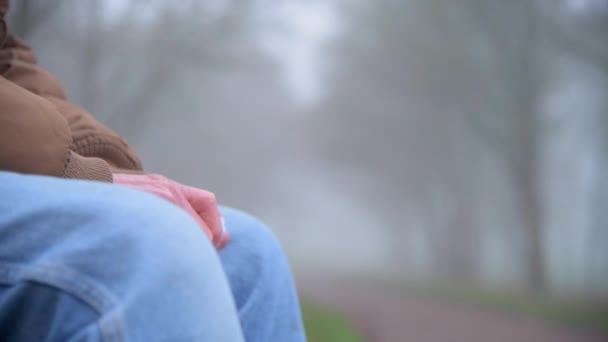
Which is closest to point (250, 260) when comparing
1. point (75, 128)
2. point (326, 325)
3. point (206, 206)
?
point (206, 206)

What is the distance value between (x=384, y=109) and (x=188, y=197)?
4.33 meters

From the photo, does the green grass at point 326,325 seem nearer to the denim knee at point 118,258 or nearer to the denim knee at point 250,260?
the denim knee at point 250,260

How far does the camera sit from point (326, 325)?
9.72ft

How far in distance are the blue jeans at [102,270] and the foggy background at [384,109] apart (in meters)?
2.62

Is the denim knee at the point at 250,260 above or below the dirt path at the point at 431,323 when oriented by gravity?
above

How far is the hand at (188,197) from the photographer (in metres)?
0.56

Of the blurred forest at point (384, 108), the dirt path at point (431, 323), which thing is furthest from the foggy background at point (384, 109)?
the dirt path at point (431, 323)

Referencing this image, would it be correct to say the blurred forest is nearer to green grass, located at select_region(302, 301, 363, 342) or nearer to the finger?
green grass, located at select_region(302, 301, 363, 342)

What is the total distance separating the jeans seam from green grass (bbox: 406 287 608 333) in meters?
3.60

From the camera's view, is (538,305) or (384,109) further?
(384,109)

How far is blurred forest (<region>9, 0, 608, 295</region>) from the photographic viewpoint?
3.39 meters

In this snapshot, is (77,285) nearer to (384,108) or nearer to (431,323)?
(431,323)

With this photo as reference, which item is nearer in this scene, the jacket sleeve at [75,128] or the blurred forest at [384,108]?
the jacket sleeve at [75,128]

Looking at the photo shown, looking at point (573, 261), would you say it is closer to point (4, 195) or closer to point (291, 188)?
point (291, 188)
